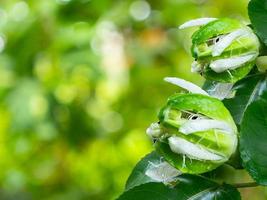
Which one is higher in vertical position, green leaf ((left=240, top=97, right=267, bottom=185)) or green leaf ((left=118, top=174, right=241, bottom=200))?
green leaf ((left=240, top=97, right=267, bottom=185))

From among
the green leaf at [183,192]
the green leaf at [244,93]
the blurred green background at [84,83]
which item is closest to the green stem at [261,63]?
the green leaf at [244,93]

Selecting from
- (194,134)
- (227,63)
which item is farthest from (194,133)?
(227,63)

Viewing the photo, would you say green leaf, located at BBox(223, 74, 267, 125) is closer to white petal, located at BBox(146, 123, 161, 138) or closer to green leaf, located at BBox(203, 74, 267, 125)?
green leaf, located at BBox(203, 74, 267, 125)

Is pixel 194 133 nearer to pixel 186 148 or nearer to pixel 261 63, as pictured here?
pixel 186 148

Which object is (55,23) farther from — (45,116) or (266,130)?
(266,130)

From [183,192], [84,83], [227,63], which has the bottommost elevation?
[84,83]

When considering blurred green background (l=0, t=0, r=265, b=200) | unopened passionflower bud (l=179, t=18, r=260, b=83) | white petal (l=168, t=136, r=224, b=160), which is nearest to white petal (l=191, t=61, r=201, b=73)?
unopened passionflower bud (l=179, t=18, r=260, b=83)
